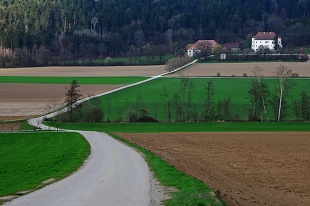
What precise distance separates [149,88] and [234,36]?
109 metres

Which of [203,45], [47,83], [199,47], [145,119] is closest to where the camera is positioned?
[145,119]

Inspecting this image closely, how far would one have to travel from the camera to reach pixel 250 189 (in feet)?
68.1

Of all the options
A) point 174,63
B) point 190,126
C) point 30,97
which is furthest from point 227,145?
point 174,63

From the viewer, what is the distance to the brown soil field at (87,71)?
421ft

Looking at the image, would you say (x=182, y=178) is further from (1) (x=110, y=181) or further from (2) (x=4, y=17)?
(2) (x=4, y=17)

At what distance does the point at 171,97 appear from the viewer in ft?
268

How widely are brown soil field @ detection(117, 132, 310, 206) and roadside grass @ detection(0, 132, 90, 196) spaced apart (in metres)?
5.29

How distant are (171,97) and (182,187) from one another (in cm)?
6273

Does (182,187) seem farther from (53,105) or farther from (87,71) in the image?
(87,71)

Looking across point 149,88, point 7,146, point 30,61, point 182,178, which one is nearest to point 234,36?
point 30,61

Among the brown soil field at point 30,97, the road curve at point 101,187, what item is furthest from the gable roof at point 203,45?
the road curve at point 101,187

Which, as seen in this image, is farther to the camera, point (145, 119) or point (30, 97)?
point (30, 97)

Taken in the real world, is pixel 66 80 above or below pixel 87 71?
below

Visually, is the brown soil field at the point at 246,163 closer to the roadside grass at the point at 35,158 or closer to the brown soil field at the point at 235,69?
the roadside grass at the point at 35,158
